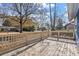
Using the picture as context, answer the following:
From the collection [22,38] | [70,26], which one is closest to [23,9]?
[22,38]

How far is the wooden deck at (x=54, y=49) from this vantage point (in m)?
1.94

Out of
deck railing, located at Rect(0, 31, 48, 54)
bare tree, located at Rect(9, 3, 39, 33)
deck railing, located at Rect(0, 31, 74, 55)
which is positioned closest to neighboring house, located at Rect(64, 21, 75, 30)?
deck railing, located at Rect(0, 31, 74, 55)

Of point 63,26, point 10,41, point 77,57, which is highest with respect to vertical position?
point 63,26

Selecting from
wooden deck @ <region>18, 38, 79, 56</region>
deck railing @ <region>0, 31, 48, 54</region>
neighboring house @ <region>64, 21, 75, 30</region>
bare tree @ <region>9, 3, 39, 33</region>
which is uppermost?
bare tree @ <region>9, 3, 39, 33</region>

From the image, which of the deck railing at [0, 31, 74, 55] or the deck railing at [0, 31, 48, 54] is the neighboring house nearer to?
the deck railing at [0, 31, 74, 55]

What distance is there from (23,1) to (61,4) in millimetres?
352

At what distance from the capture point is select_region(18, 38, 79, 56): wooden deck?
6.38ft

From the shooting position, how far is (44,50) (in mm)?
1957

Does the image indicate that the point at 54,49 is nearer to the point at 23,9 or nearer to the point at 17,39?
the point at 17,39

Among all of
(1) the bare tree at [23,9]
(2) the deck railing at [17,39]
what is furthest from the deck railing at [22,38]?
(1) the bare tree at [23,9]

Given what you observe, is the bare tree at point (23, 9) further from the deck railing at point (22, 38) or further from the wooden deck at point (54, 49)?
the wooden deck at point (54, 49)

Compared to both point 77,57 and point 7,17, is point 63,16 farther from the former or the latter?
point 7,17

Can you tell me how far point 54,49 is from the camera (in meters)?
1.95

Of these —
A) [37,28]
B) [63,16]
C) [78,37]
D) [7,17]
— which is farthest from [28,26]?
[78,37]
